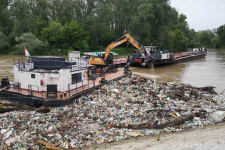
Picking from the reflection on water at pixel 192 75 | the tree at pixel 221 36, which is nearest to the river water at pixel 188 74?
the reflection on water at pixel 192 75

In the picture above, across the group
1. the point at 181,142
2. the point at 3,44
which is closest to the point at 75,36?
the point at 3,44

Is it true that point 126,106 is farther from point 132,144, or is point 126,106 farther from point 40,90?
point 40,90

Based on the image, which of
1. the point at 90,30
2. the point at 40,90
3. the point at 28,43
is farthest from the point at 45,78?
the point at 90,30

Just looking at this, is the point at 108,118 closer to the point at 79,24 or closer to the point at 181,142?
the point at 181,142

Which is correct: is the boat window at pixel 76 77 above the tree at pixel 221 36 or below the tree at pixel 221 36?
below

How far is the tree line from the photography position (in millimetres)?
44938

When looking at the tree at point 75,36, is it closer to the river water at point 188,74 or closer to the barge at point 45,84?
the river water at point 188,74

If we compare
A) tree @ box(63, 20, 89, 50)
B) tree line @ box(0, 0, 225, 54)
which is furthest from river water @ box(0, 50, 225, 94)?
tree @ box(63, 20, 89, 50)

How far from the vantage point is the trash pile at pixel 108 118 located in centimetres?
826

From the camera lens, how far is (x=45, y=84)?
12039 mm

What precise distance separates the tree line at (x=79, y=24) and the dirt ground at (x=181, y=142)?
3638 centimetres

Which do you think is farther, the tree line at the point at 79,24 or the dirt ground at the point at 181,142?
the tree line at the point at 79,24

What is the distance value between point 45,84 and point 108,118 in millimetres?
4727

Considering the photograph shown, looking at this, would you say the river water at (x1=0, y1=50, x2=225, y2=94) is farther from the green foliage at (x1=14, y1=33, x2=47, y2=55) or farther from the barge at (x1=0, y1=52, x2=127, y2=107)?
the green foliage at (x1=14, y1=33, x2=47, y2=55)
